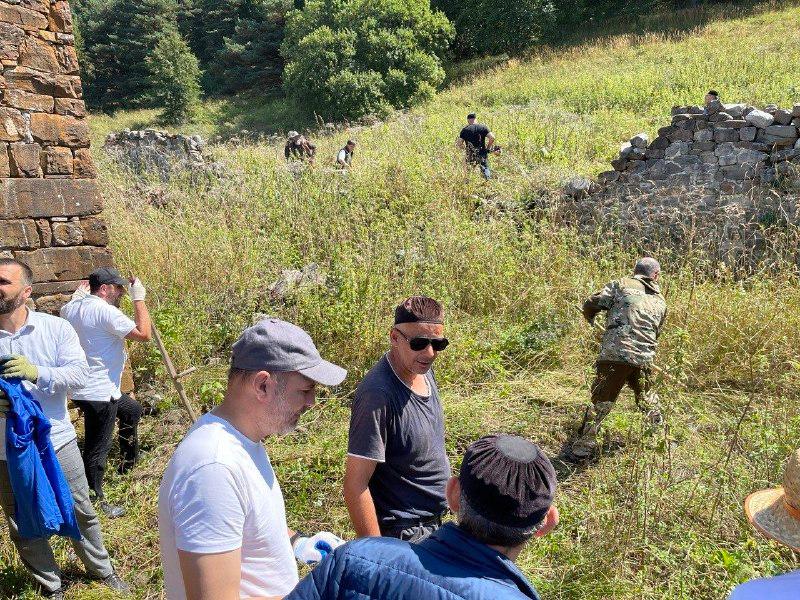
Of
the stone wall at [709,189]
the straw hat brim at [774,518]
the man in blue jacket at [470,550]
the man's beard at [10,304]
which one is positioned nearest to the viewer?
the man in blue jacket at [470,550]

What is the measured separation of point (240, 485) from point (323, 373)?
15.5 inches

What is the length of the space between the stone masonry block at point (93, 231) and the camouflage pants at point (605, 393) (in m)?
3.89

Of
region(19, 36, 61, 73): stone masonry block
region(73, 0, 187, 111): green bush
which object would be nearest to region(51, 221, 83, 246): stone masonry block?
region(19, 36, 61, 73): stone masonry block

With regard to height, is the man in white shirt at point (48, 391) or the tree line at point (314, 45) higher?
the tree line at point (314, 45)

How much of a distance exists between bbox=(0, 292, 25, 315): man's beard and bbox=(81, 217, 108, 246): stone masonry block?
1.74 metres

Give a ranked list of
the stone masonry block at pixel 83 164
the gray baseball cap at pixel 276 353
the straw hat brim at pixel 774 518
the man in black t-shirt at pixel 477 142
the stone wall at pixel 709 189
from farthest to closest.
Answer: the man in black t-shirt at pixel 477 142 < the stone wall at pixel 709 189 < the stone masonry block at pixel 83 164 < the straw hat brim at pixel 774 518 < the gray baseball cap at pixel 276 353

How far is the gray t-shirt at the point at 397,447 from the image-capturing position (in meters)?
2.51

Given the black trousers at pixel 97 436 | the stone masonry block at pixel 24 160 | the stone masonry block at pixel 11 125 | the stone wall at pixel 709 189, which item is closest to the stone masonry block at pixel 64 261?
the stone masonry block at pixel 24 160

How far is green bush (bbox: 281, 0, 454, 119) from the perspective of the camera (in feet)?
86.5

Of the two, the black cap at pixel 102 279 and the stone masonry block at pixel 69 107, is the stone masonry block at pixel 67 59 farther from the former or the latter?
the black cap at pixel 102 279

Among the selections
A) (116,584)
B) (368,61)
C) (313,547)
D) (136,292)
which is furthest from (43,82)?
(368,61)

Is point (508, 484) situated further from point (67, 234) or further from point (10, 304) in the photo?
point (67, 234)

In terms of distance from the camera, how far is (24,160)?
14.4 ft

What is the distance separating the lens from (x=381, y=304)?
5.90 metres
